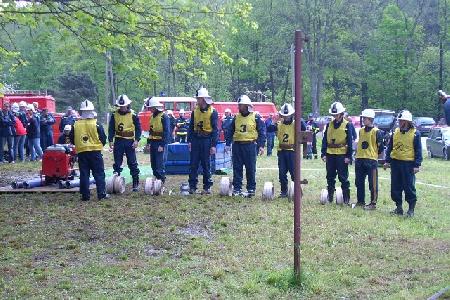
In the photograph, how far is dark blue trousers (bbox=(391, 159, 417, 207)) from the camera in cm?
1287

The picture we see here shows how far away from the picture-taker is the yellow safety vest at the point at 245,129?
1439cm

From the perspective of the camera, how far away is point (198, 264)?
8484 mm

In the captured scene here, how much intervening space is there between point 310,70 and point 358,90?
12.7 m

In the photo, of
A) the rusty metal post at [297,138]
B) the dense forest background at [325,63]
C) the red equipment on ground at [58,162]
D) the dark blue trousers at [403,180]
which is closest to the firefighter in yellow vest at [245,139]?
the dark blue trousers at [403,180]

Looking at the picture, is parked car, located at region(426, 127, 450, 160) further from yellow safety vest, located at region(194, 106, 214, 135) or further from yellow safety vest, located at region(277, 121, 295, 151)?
yellow safety vest, located at region(194, 106, 214, 135)

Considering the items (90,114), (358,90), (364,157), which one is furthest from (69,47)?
(358,90)

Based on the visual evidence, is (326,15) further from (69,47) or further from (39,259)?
(39,259)

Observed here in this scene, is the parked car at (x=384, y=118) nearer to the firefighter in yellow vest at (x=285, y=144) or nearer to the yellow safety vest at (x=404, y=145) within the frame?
the firefighter in yellow vest at (x=285, y=144)

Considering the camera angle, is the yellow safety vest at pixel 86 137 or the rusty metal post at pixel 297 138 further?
the yellow safety vest at pixel 86 137

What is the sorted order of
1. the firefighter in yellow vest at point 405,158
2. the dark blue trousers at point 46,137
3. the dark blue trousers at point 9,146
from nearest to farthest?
the firefighter in yellow vest at point 405,158
the dark blue trousers at point 9,146
the dark blue trousers at point 46,137

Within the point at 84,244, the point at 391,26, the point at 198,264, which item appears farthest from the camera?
the point at 391,26

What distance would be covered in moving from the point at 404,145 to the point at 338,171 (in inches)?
67.7

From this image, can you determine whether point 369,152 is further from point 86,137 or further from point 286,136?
point 86,137

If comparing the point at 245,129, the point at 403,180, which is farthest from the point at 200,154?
the point at 403,180
